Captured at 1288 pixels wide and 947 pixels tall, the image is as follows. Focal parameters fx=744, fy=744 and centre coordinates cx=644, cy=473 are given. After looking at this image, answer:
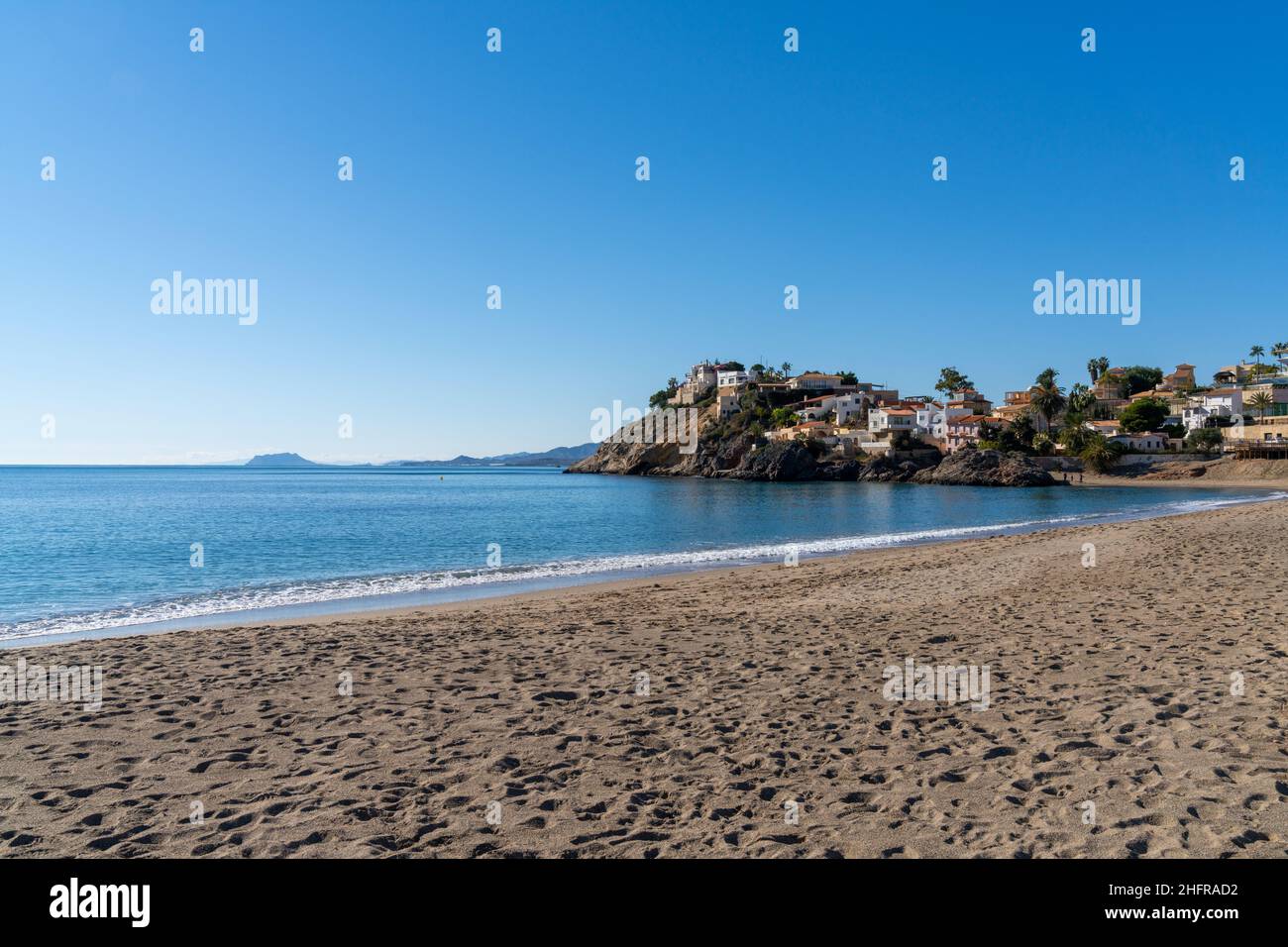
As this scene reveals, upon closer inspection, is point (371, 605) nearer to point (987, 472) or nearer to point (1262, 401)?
point (987, 472)

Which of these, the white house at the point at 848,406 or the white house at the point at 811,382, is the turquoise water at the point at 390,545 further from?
the white house at the point at 811,382

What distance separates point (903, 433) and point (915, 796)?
120 meters

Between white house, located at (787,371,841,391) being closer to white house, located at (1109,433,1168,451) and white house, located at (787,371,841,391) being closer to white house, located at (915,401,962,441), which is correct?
white house, located at (915,401,962,441)

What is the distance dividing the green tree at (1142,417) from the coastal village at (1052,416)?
0.54 ft

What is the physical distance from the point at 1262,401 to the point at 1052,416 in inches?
1073

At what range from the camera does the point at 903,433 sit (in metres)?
119

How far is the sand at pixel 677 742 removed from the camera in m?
5.12

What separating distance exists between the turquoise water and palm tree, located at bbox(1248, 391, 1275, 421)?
5478cm

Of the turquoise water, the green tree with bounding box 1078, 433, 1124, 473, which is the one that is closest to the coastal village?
the green tree with bounding box 1078, 433, 1124, 473

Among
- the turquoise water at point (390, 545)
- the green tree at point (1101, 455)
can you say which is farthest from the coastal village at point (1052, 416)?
the turquoise water at point (390, 545)
